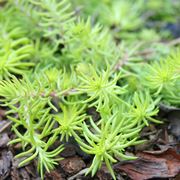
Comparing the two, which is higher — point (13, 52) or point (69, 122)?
point (13, 52)

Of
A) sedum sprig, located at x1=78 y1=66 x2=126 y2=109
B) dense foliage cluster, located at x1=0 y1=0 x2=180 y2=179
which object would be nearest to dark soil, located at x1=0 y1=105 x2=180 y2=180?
dense foliage cluster, located at x1=0 y1=0 x2=180 y2=179

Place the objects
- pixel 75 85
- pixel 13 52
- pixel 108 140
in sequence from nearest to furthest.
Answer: pixel 108 140 → pixel 75 85 → pixel 13 52

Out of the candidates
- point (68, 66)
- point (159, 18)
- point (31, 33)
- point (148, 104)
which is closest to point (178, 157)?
point (148, 104)

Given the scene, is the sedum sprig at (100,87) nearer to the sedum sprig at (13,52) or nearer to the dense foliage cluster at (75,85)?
the dense foliage cluster at (75,85)

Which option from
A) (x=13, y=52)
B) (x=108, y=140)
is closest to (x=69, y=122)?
(x=108, y=140)

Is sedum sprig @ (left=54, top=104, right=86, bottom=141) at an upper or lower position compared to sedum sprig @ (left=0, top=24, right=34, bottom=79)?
lower

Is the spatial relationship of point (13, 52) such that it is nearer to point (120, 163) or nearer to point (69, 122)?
point (69, 122)

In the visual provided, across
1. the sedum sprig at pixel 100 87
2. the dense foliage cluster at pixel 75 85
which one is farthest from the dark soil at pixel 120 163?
the sedum sprig at pixel 100 87

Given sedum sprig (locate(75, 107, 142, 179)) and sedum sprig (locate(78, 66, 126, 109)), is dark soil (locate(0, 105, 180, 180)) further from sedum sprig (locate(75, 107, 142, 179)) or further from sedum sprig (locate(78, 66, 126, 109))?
sedum sprig (locate(78, 66, 126, 109))
